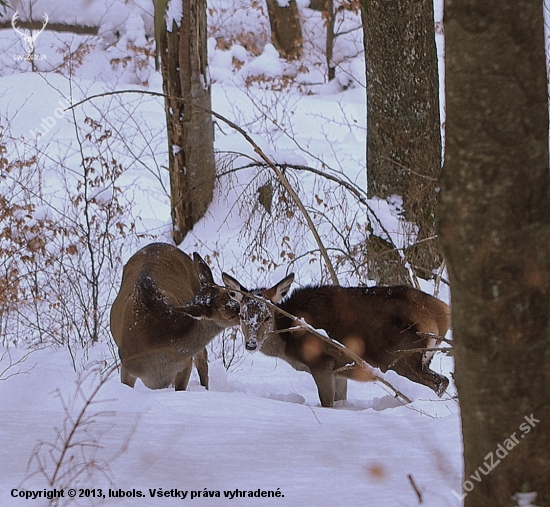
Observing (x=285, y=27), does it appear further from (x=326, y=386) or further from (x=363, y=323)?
(x=326, y=386)

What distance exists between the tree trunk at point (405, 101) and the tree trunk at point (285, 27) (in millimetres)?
15672

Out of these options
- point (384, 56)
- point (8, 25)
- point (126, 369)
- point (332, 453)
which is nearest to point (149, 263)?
point (126, 369)

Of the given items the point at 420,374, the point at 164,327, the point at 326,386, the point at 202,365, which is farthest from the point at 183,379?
the point at 420,374

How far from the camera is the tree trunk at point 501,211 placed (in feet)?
6.97

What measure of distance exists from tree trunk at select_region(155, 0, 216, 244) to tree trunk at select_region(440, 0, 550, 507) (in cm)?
879

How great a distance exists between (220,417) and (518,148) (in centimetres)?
264

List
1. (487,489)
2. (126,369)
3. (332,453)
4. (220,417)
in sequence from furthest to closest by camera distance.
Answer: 1. (126,369)
2. (220,417)
3. (332,453)
4. (487,489)

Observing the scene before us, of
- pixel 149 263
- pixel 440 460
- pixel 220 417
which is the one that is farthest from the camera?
pixel 149 263

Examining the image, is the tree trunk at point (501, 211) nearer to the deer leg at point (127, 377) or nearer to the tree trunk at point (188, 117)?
the deer leg at point (127, 377)

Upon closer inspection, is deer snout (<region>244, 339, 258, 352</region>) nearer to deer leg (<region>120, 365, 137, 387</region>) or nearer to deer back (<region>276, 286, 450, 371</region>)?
deer back (<region>276, 286, 450, 371</region>)

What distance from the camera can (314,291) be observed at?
7008mm

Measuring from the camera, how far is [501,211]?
213 centimetres

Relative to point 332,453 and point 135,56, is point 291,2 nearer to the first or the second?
point 135,56

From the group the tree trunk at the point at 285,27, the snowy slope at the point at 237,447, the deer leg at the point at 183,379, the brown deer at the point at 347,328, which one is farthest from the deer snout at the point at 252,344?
the tree trunk at the point at 285,27
